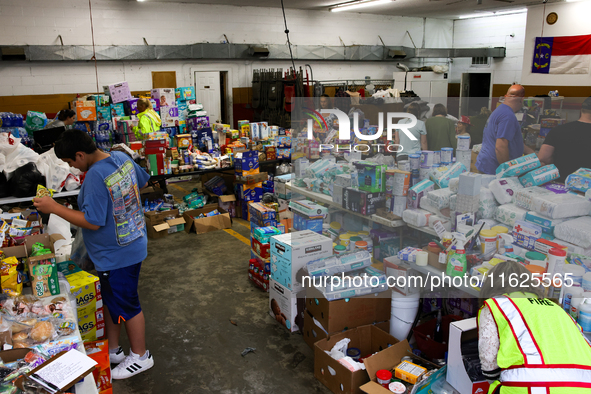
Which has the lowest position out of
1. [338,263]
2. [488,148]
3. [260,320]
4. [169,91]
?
[260,320]

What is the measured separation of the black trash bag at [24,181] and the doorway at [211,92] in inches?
227

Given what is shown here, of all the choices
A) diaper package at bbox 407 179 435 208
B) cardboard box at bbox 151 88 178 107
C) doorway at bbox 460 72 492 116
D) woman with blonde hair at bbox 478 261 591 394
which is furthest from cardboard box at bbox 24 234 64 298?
doorway at bbox 460 72 492 116

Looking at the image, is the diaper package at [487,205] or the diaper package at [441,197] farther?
the diaper package at [441,197]

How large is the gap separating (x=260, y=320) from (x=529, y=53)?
10926 millimetres

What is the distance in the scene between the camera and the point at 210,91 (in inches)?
431

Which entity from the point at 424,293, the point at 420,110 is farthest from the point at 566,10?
the point at 424,293

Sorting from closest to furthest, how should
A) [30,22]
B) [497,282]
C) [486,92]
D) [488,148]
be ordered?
[497,282] → [488,148] → [30,22] → [486,92]

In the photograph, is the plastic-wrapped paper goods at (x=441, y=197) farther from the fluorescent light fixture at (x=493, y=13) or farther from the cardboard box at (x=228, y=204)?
the fluorescent light fixture at (x=493, y=13)

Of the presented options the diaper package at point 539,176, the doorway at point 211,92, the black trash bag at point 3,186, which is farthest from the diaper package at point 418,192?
the doorway at point 211,92

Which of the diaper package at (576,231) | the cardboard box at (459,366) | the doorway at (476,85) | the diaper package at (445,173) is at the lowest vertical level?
the cardboard box at (459,366)

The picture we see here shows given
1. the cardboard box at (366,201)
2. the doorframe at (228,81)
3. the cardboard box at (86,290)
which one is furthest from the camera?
the doorframe at (228,81)

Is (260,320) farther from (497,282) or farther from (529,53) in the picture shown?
(529,53)

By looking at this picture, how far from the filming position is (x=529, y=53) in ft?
38.0

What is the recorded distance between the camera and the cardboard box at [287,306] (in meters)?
3.79
